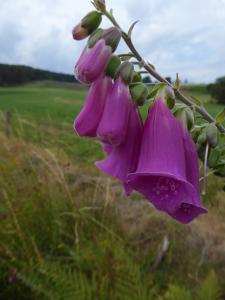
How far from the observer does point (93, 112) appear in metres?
0.94

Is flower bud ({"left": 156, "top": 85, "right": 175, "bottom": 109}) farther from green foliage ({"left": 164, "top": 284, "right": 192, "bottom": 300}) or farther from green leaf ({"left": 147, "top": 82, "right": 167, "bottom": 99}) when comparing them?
green foliage ({"left": 164, "top": 284, "right": 192, "bottom": 300})

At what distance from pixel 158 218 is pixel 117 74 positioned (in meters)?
3.42

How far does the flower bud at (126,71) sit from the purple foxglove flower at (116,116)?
0.03 ft

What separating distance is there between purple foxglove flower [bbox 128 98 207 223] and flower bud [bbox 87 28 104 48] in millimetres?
185

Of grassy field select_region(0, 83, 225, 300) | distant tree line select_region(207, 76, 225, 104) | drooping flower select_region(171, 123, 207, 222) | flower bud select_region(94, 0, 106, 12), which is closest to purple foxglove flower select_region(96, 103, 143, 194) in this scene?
→ drooping flower select_region(171, 123, 207, 222)

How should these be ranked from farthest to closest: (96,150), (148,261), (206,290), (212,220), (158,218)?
(96,150) < (212,220) < (158,218) < (148,261) < (206,290)

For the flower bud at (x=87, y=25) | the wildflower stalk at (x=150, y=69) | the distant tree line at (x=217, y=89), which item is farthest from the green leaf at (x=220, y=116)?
the distant tree line at (x=217, y=89)

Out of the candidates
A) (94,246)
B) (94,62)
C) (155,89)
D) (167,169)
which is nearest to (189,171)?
(167,169)

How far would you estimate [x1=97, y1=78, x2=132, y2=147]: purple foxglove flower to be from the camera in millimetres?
876

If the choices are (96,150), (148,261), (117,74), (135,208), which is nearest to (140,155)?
(117,74)

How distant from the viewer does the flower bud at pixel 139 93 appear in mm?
902

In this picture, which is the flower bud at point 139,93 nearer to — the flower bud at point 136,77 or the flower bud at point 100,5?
the flower bud at point 136,77

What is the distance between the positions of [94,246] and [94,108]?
2.44 metres

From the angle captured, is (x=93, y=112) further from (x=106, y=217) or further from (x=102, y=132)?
(x=106, y=217)
